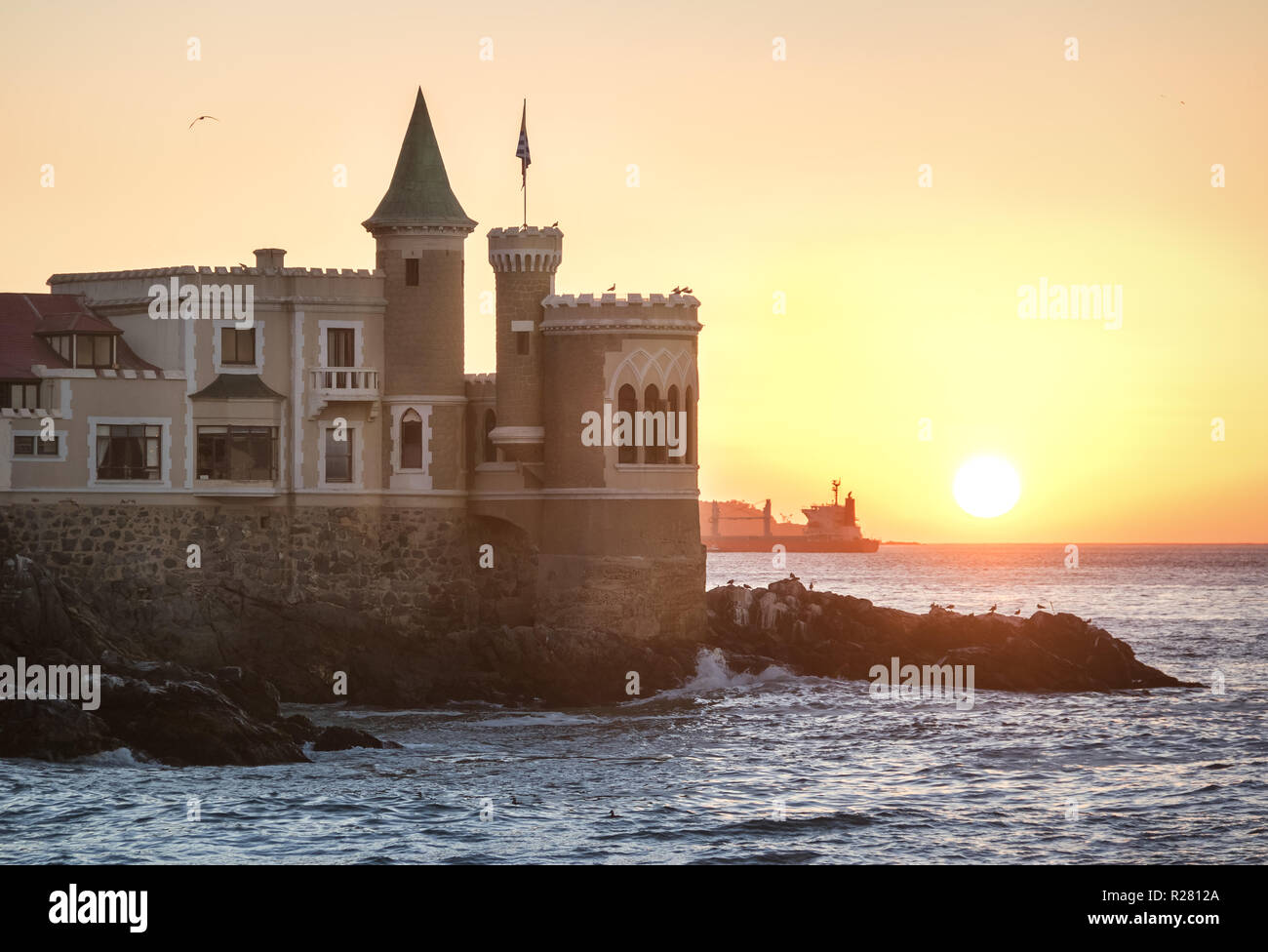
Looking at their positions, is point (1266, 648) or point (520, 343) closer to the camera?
point (520, 343)

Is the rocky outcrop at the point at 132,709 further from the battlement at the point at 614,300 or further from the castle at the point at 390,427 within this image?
the battlement at the point at 614,300

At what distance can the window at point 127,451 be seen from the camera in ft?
194

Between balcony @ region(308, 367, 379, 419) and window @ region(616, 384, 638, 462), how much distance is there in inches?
316

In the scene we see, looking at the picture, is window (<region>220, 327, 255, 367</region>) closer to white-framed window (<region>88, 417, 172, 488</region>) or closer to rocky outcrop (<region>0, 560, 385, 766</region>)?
white-framed window (<region>88, 417, 172, 488</region>)

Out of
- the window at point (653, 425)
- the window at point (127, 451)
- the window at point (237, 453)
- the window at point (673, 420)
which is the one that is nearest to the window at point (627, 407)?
the window at point (653, 425)

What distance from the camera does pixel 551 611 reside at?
198ft

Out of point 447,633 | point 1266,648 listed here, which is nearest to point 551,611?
point 447,633

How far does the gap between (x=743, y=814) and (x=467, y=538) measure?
72.4ft

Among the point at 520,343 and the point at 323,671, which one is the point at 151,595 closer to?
the point at 323,671

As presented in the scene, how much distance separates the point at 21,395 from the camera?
58781mm

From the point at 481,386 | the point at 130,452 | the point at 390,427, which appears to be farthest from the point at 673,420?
the point at 130,452

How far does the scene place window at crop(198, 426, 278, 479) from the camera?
60000mm

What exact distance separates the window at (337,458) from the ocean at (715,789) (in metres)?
8.55

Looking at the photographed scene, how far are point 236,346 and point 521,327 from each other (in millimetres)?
9166
